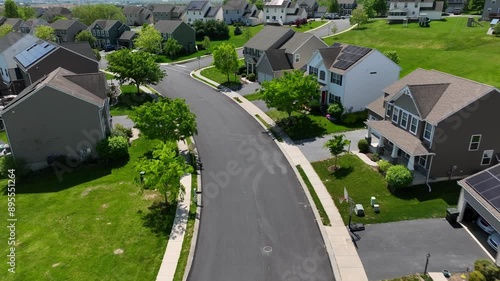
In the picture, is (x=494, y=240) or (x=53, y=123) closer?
(x=494, y=240)

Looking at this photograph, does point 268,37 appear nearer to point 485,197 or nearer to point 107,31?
point 485,197

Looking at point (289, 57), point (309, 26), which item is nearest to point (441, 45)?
point (289, 57)

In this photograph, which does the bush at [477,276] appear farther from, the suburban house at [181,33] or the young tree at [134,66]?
the suburban house at [181,33]

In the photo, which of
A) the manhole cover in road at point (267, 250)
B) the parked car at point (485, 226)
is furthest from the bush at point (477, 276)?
the manhole cover in road at point (267, 250)

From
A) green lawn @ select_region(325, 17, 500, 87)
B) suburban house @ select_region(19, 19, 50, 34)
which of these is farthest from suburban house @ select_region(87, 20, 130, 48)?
green lawn @ select_region(325, 17, 500, 87)

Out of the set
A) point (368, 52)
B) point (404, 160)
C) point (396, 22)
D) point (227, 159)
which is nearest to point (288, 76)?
point (368, 52)

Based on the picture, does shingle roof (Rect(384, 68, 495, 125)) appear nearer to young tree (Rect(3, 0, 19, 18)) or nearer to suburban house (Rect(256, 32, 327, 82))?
suburban house (Rect(256, 32, 327, 82))
